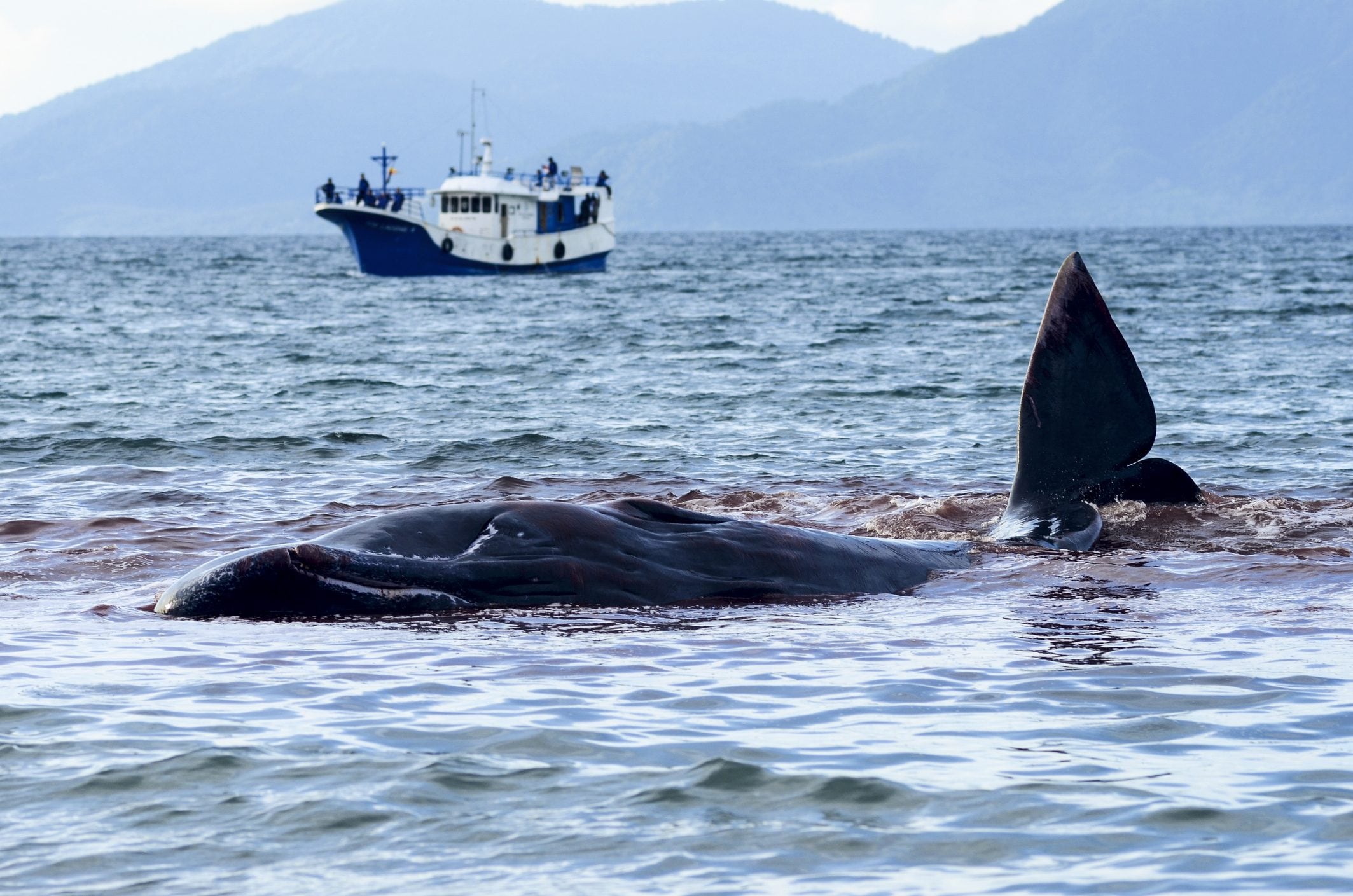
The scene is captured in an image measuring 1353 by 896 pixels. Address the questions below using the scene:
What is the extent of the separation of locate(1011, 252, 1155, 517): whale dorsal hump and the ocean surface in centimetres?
46

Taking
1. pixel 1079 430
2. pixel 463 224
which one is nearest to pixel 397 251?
pixel 463 224

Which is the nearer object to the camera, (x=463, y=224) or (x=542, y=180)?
(x=463, y=224)

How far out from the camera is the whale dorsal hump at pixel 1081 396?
31.5ft

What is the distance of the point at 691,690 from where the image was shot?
6879 mm

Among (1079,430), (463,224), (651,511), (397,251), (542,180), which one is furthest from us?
(542,180)

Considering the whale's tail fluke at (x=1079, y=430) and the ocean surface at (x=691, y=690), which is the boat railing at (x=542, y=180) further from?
the whale's tail fluke at (x=1079, y=430)

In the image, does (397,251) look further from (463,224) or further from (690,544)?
(690,544)

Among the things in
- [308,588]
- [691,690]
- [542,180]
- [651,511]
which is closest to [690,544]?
[651,511]

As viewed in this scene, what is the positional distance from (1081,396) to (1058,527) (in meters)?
0.88

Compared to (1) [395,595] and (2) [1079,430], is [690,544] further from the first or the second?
(2) [1079,430]

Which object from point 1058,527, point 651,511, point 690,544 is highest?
point 651,511

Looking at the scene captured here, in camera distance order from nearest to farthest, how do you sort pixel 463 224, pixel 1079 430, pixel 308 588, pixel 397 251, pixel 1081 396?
pixel 308 588 < pixel 1081 396 < pixel 1079 430 < pixel 397 251 < pixel 463 224

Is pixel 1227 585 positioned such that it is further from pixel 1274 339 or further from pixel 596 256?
pixel 596 256

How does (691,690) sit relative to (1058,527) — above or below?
below
